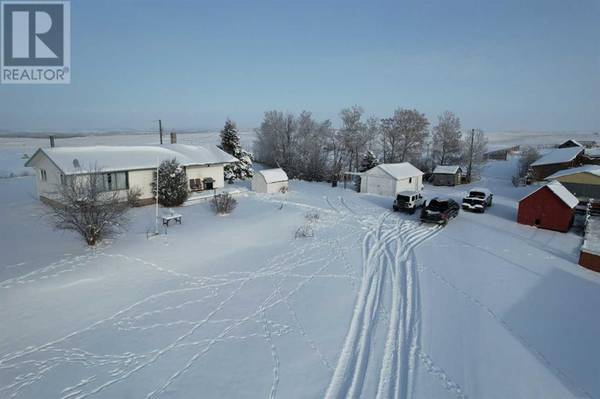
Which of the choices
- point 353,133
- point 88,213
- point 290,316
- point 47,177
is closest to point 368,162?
point 353,133

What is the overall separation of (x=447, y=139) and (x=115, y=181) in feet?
147

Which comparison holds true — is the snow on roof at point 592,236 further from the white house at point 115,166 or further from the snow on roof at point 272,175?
the white house at point 115,166

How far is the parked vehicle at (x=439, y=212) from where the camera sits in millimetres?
20222

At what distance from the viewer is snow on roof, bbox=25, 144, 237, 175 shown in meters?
20.4

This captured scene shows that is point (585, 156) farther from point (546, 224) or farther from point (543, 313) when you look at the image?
point (543, 313)

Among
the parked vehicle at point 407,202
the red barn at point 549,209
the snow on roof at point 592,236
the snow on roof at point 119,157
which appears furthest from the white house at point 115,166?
the snow on roof at point 592,236

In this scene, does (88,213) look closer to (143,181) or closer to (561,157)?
(143,181)

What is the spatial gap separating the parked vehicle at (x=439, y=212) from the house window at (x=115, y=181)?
67.3 feet

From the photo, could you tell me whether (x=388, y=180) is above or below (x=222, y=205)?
above

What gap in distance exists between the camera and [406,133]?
1816 inches

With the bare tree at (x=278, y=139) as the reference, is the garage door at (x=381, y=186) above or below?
below

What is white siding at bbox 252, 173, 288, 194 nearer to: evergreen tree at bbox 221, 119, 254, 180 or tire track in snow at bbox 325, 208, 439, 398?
evergreen tree at bbox 221, 119, 254, 180

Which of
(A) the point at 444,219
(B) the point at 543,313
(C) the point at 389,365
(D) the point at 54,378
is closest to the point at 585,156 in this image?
(A) the point at 444,219

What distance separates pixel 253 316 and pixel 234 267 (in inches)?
146
